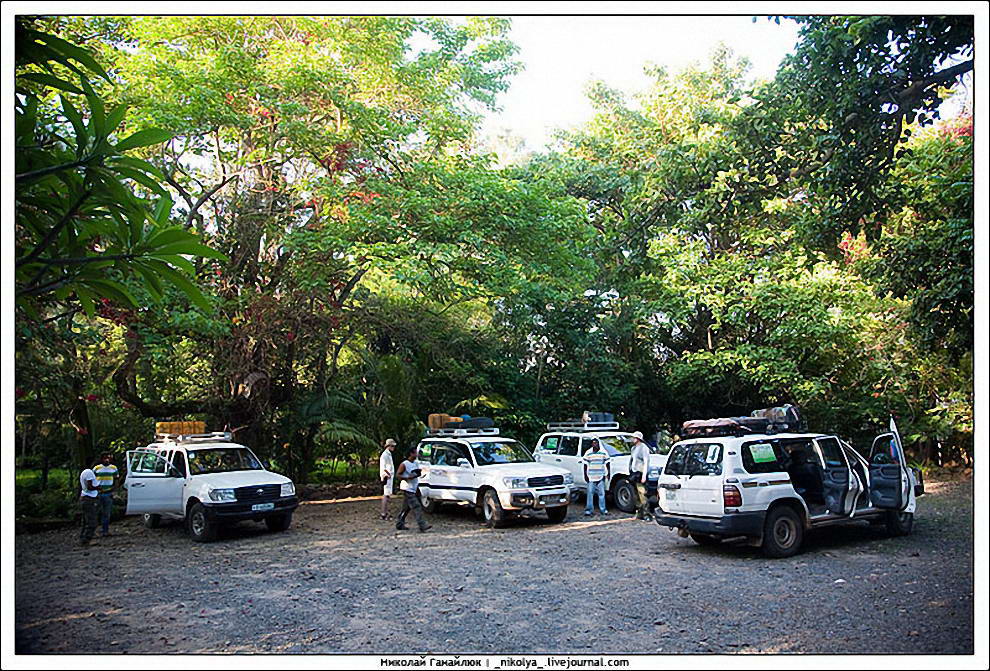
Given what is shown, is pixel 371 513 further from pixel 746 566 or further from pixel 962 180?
pixel 962 180

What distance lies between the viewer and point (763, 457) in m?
10.1

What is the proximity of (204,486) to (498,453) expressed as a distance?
5.46m

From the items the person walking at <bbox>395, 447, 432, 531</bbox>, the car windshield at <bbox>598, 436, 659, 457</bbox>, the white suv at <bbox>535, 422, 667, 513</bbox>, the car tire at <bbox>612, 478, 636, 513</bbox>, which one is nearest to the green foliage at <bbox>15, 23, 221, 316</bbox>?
the person walking at <bbox>395, 447, 432, 531</bbox>

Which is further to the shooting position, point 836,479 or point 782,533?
point 836,479

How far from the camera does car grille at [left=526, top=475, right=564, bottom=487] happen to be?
13.4 meters

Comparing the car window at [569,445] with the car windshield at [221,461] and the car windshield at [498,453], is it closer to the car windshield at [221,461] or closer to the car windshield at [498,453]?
the car windshield at [498,453]

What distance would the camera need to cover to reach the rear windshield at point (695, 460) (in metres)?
10.0

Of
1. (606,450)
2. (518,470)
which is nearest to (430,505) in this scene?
(518,470)

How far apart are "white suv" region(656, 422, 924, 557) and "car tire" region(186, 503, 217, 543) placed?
719cm

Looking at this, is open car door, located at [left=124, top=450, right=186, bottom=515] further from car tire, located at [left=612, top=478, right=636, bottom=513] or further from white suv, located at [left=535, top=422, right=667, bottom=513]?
car tire, located at [left=612, top=478, right=636, bottom=513]

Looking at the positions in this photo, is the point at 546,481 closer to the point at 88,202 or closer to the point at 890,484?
the point at 890,484

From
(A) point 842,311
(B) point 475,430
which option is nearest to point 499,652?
(B) point 475,430

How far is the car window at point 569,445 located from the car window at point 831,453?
6.33 metres

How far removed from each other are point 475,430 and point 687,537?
5514 mm
